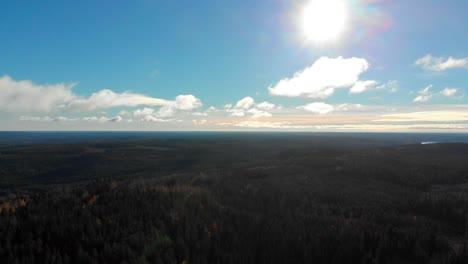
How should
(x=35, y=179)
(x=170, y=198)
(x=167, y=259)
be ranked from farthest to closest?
(x=35, y=179), (x=170, y=198), (x=167, y=259)

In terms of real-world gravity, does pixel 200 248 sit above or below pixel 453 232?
above

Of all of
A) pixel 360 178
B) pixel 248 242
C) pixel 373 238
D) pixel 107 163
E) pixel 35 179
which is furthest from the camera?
pixel 107 163

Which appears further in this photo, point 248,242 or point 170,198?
point 170,198

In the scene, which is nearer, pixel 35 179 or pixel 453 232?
pixel 453 232

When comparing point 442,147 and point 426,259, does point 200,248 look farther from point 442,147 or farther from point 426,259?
point 442,147

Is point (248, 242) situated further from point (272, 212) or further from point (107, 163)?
point (107, 163)

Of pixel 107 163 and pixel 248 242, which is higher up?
pixel 248 242

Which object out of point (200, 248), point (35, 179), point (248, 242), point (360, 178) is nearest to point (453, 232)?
point (248, 242)

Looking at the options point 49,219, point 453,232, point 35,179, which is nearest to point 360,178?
point 453,232

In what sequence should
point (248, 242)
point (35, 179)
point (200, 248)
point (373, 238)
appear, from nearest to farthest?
point (200, 248), point (248, 242), point (373, 238), point (35, 179)
